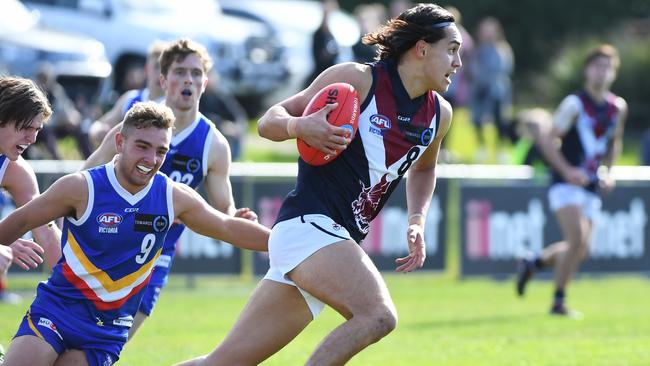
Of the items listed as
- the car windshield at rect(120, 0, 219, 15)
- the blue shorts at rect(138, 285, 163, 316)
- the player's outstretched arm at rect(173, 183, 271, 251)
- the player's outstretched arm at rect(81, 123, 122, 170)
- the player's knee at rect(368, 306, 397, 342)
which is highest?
the car windshield at rect(120, 0, 219, 15)

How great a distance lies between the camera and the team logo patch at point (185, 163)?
8.02m

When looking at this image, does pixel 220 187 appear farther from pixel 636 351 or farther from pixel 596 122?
pixel 596 122

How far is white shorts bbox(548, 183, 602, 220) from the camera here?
12508 millimetres

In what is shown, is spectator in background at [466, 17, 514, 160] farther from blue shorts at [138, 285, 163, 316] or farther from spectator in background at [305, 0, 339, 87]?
blue shorts at [138, 285, 163, 316]

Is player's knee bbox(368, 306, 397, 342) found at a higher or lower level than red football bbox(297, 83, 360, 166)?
lower

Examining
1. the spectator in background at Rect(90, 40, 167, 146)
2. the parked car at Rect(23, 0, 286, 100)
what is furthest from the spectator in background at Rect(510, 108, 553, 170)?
the spectator in background at Rect(90, 40, 167, 146)

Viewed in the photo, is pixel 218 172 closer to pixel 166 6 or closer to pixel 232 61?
pixel 232 61

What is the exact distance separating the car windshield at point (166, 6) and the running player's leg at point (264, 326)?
1597cm

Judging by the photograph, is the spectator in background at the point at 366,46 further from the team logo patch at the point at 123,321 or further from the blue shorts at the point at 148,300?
the team logo patch at the point at 123,321

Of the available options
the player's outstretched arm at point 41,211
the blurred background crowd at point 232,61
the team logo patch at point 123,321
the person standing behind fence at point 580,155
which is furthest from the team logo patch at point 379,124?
the blurred background crowd at point 232,61

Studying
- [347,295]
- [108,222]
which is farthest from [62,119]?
[347,295]

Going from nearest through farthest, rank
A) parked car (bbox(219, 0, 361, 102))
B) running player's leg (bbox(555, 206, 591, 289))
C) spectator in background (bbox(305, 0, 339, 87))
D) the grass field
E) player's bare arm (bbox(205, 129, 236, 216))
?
1. player's bare arm (bbox(205, 129, 236, 216))
2. the grass field
3. running player's leg (bbox(555, 206, 591, 289))
4. spectator in background (bbox(305, 0, 339, 87))
5. parked car (bbox(219, 0, 361, 102))

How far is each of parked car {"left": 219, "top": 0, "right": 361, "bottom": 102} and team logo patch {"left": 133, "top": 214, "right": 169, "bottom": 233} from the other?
1515cm

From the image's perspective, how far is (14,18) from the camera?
19484 millimetres
